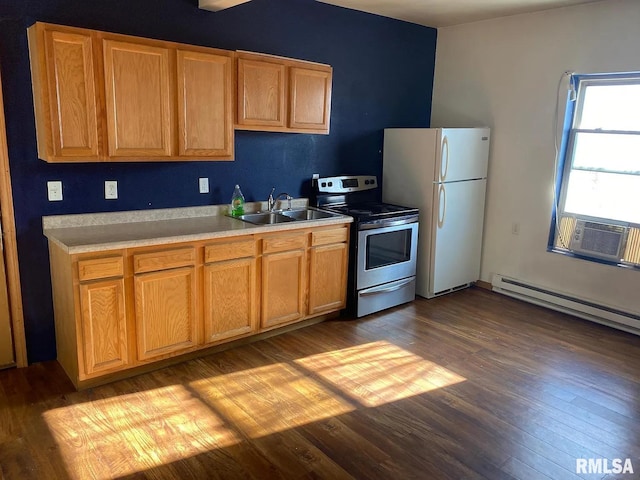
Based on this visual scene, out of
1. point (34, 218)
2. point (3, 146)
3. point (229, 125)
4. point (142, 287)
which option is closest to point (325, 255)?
point (229, 125)

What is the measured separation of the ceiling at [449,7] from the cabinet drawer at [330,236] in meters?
1.90

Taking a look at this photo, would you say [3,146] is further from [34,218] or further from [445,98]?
[445,98]

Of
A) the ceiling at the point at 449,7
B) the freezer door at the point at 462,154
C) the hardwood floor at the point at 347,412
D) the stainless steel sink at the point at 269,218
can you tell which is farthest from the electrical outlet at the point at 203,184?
the freezer door at the point at 462,154

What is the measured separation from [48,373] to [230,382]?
3.72 feet

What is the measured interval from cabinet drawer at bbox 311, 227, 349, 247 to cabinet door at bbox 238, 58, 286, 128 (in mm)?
881

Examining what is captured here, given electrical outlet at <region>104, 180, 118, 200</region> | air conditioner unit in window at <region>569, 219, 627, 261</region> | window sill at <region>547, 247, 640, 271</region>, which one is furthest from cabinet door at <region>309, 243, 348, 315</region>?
air conditioner unit in window at <region>569, 219, 627, 261</region>

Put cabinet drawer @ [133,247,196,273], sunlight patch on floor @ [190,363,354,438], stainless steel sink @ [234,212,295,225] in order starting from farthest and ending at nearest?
stainless steel sink @ [234,212,295,225] → cabinet drawer @ [133,247,196,273] → sunlight patch on floor @ [190,363,354,438]

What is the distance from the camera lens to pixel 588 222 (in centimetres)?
427

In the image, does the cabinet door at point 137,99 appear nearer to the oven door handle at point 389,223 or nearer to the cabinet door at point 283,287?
the cabinet door at point 283,287

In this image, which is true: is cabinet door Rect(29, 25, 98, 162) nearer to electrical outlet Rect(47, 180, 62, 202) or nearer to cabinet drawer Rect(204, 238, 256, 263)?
electrical outlet Rect(47, 180, 62, 202)

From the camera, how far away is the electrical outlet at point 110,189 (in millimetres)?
3225

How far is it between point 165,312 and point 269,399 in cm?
84

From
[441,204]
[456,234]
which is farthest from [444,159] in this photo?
[456,234]

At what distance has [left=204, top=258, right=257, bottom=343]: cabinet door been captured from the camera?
3.24m
